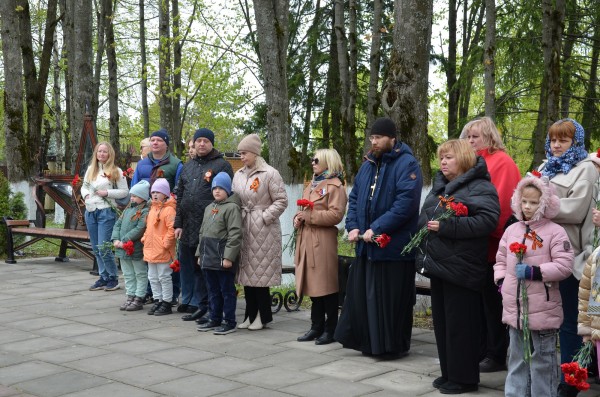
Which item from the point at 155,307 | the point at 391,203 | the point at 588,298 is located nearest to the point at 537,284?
the point at 588,298

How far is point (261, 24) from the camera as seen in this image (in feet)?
38.9

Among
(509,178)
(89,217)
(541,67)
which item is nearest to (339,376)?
(509,178)

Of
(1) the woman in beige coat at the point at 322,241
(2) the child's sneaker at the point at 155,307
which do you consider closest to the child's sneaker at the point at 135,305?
(2) the child's sneaker at the point at 155,307

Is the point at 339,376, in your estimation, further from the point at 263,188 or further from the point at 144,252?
the point at 144,252

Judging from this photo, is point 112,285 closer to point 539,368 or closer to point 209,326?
point 209,326

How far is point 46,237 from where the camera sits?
13.8 metres

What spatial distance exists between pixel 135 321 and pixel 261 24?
4744mm

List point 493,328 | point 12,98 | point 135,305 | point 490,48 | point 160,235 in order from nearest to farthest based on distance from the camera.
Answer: point 493,328, point 160,235, point 135,305, point 490,48, point 12,98

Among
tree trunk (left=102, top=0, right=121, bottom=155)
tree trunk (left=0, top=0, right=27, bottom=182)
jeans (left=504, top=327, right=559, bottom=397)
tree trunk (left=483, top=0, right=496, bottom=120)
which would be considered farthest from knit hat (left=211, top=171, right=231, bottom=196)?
tree trunk (left=102, top=0, right=121, bottom=155)

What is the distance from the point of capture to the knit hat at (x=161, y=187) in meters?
9.71

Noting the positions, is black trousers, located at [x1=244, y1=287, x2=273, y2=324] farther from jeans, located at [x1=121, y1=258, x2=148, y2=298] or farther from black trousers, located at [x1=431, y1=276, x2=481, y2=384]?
black trousers, located at [x1=431, y1=276, x2=481, y2=384]

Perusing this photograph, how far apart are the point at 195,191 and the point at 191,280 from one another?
1150 mm

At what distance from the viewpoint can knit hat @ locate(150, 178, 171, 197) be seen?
9711mm

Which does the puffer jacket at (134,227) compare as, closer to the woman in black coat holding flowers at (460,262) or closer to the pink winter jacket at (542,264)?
the woman in black coat holding flowers at (460,262)
